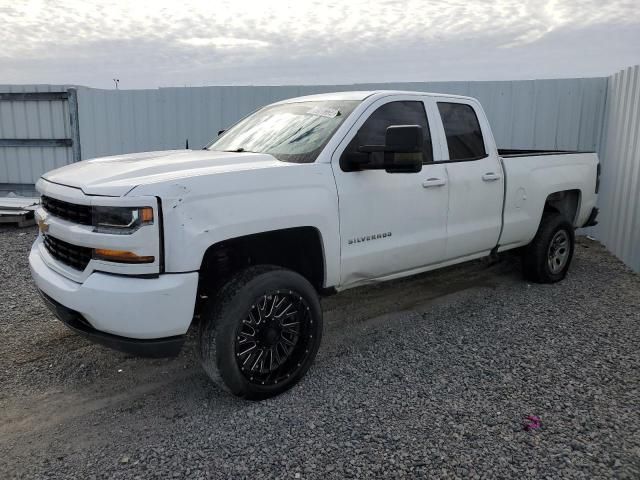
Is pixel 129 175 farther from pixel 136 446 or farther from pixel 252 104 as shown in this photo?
pixel 252 104

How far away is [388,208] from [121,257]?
1.97 m

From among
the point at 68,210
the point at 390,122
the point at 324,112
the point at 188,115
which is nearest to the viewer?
the point at 68,210

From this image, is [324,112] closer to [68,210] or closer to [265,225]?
[265,225]

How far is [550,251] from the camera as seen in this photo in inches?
233

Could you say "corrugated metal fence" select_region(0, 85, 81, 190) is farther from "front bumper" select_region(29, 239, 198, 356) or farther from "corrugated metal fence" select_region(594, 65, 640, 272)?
"corrugated metal fence" select_region(594, 65, 640, 272)

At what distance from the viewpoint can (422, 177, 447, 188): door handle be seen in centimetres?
427

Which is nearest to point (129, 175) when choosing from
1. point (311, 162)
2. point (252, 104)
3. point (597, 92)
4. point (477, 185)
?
point (311, 162)

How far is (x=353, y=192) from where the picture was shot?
3719 mm

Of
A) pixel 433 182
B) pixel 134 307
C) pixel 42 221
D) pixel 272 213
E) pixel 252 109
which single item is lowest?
pixel 134 307

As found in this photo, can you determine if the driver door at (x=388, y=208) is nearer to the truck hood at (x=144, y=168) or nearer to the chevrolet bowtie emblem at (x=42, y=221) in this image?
the truck hood at (x=144, y=168)

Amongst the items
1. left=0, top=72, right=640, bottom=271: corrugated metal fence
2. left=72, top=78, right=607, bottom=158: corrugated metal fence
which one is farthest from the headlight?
left=72, top=78, right=607, bottom=158: corrugated metal fence

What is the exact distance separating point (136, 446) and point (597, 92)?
861 centimetres

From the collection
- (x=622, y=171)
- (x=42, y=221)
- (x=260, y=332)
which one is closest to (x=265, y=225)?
(x=260, y=332)

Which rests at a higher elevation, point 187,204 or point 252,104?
point 252,104
